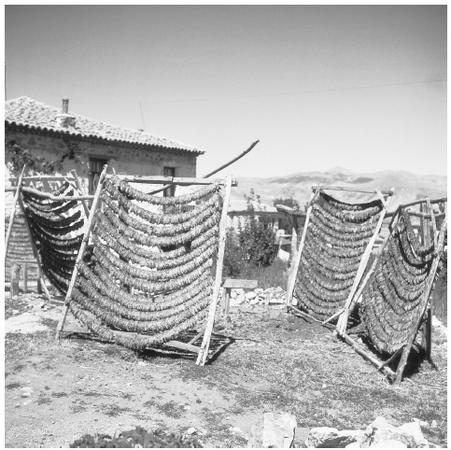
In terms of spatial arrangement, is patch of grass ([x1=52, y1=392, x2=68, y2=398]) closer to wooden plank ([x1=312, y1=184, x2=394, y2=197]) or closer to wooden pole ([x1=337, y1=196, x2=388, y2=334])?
wooden pole ([x1=337, y1=196, x2=388, y2=334])

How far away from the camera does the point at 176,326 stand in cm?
585

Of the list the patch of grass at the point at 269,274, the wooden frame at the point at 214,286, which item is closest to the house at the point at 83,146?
the patch of grass at the point at 269,274

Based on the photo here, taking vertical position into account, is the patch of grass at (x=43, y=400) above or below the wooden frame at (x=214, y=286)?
below

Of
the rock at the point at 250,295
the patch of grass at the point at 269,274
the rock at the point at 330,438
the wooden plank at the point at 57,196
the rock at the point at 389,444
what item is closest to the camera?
the rock at the point at 389,444

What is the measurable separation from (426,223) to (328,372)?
2.82 m

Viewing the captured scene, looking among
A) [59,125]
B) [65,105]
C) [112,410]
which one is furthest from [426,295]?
[65,105]

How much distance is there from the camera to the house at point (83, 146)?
13.9 meters

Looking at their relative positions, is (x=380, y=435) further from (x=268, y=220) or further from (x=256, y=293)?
(x=268, y=220)

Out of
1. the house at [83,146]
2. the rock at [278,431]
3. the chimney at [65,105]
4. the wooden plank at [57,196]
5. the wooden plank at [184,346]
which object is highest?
the chimney at [65,105]

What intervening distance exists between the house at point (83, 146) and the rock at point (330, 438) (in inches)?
441

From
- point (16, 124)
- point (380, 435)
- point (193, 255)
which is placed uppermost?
point (16, 124)

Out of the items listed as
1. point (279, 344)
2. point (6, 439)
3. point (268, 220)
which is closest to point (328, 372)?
point (279, 344)

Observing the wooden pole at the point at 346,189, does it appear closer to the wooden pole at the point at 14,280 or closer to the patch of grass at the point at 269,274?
the patch of grass at the point at 269,274

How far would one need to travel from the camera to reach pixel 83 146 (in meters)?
15.3
